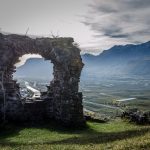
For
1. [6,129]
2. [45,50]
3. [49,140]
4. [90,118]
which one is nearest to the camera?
[49,140]

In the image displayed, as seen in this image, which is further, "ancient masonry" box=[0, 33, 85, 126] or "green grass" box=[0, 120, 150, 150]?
"ancient masonry" box=[0, 33, 85, 126]

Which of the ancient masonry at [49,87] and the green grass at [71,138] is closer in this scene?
the green grass at [71,138]

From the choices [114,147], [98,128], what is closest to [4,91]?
[98,128]

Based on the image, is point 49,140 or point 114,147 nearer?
point 114,147

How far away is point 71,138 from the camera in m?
31.6

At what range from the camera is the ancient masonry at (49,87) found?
4078 cm

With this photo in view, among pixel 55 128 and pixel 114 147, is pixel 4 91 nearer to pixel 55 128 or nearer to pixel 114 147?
pixel 55 128

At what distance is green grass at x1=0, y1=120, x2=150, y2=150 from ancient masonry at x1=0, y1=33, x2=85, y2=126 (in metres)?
1.87

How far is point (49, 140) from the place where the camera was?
103ft

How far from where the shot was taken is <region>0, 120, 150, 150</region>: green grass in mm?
24570

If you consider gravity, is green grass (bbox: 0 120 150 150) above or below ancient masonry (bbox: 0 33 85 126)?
below

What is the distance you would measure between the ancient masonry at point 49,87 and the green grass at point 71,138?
1.87 m

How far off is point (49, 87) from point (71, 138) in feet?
40.9

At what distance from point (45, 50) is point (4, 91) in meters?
6.40
